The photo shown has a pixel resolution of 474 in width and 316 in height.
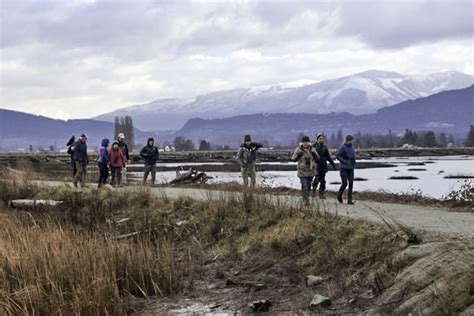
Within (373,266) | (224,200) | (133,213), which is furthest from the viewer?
(133,213)

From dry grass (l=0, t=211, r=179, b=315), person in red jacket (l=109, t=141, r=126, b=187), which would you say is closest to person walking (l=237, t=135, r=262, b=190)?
person in red jacket (l=109, t=141, r=126, b=187)

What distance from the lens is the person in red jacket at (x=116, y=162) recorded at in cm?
2534

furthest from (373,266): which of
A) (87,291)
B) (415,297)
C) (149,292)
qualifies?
(87,291)

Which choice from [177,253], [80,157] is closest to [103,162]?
[80,157]

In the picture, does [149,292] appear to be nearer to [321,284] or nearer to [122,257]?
[122,257]

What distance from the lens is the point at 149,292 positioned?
12.4m

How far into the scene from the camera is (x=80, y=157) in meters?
25.5

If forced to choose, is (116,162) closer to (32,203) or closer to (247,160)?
(32,203)

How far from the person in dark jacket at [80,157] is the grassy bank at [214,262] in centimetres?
841

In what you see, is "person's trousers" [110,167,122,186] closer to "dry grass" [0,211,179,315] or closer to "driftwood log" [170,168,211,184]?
"driftwood log" [170,168,211,184]

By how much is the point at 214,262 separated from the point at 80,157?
38.7ft

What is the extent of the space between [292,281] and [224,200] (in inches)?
236

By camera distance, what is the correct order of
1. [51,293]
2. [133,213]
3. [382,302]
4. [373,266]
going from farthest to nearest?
[133,213]
[373,266]
[51,293]
[382,302]

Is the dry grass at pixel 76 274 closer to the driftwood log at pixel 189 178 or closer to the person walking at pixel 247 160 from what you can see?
the person walking at pixel 247 160
